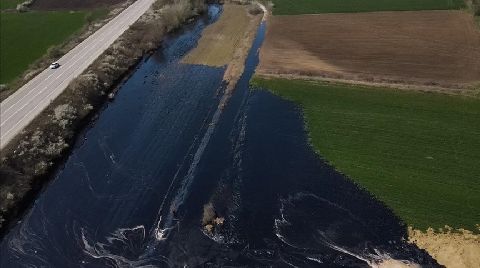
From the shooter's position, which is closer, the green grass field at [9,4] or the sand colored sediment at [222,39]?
the sand colored sediment at [222,39]

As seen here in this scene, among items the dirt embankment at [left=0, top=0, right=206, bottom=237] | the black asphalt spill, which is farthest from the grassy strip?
the black asphalt spill

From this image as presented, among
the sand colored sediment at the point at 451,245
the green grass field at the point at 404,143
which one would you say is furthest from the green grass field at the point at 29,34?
the sand colored sediment at the point at 451,245

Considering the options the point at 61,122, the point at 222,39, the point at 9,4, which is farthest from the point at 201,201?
the point at 9,4

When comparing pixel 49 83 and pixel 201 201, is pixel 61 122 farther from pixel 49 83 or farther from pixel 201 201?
pixel 201 201

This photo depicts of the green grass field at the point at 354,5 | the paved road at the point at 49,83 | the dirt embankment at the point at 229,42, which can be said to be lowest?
the paved road at the point at 49,83

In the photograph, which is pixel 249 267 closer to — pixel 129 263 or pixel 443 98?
pixel 129 263

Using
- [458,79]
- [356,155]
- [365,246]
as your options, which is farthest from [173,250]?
[458,79]

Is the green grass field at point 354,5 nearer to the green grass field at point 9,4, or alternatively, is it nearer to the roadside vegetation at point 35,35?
the roadside vegetation at point 35,35

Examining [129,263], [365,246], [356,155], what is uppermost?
A: [356,155]

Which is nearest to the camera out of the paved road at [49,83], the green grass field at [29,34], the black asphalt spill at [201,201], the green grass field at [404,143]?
the black asphalt spill at [201,201]
